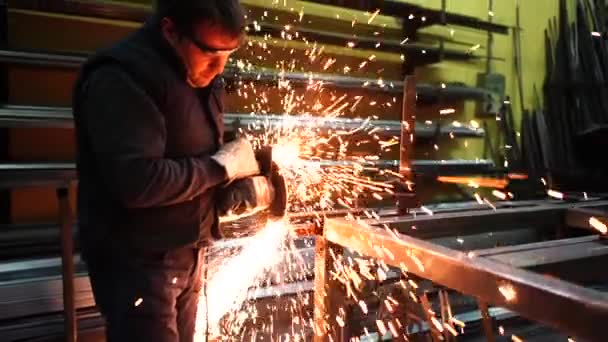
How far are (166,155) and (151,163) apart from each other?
154mm

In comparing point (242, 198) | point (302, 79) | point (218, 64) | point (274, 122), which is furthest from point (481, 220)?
point (302, 79)

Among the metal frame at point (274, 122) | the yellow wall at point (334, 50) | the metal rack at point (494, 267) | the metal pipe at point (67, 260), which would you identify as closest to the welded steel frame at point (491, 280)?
the metal rack at point (494, 267)

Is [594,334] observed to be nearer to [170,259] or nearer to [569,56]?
→ [170,259]

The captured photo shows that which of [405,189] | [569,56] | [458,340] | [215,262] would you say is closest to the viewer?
[405,189]

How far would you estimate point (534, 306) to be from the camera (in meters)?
0.92

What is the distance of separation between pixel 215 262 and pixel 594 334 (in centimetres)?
172

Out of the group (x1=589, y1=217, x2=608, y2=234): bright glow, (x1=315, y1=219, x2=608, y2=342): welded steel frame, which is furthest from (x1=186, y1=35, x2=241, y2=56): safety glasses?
(x1=589, y1=217, x2=608, y2=234): bright glow

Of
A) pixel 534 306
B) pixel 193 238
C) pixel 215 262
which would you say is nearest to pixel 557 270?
pixel 534 306

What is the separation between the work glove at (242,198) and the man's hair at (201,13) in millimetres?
399

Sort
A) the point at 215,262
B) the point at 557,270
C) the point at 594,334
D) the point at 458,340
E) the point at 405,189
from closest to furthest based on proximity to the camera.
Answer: the point at 594,334 → the point at 557,270 → the point at 405,189 → the point at 215,262 → the point at 458,340

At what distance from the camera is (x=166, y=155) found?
1394 mm

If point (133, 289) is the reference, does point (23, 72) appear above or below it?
above

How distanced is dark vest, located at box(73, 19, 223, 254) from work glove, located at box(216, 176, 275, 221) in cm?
5

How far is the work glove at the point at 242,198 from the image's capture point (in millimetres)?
1432
